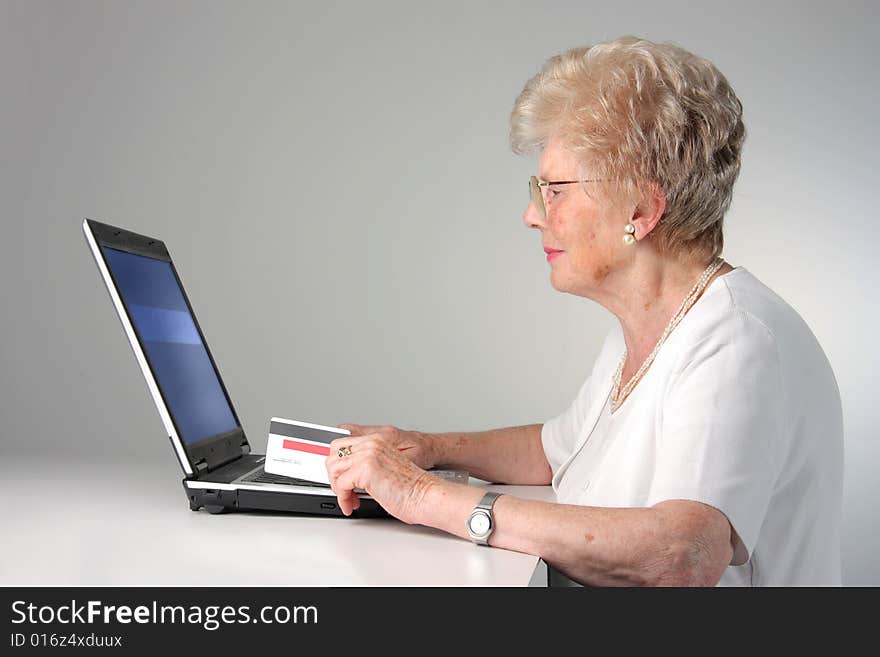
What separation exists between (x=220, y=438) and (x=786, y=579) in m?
0.90

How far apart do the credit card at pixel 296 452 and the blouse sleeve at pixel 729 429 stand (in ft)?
1.54

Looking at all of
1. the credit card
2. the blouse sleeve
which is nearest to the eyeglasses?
the blouse sleeve

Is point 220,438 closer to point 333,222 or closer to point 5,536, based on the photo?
point 5,536

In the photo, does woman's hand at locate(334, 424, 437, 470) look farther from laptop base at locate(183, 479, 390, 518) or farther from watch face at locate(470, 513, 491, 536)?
watch face at locate(470, 513, 491, 536)

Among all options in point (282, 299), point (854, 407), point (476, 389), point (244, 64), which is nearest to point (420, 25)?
point (244, 64)

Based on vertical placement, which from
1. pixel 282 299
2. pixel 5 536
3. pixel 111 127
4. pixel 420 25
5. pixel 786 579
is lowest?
pixel 786 579

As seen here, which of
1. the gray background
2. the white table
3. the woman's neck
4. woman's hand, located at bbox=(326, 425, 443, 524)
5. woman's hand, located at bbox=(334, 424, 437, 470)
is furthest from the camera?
the gray background

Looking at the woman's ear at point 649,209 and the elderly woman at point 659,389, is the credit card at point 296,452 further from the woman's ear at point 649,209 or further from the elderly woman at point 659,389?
the woman's ear at point 649,209

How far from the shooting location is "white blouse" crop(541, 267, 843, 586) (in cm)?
121

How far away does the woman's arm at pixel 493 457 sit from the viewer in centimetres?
177

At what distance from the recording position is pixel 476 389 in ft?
12.7

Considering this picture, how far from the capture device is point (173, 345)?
1590 millimetres

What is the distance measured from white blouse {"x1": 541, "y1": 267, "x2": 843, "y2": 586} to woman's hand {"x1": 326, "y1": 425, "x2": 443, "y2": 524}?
0.97 ft

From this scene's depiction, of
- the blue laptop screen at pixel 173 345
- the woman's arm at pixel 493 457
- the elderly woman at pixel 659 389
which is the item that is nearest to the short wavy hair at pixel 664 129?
the elderly woman at pixel 659 389
